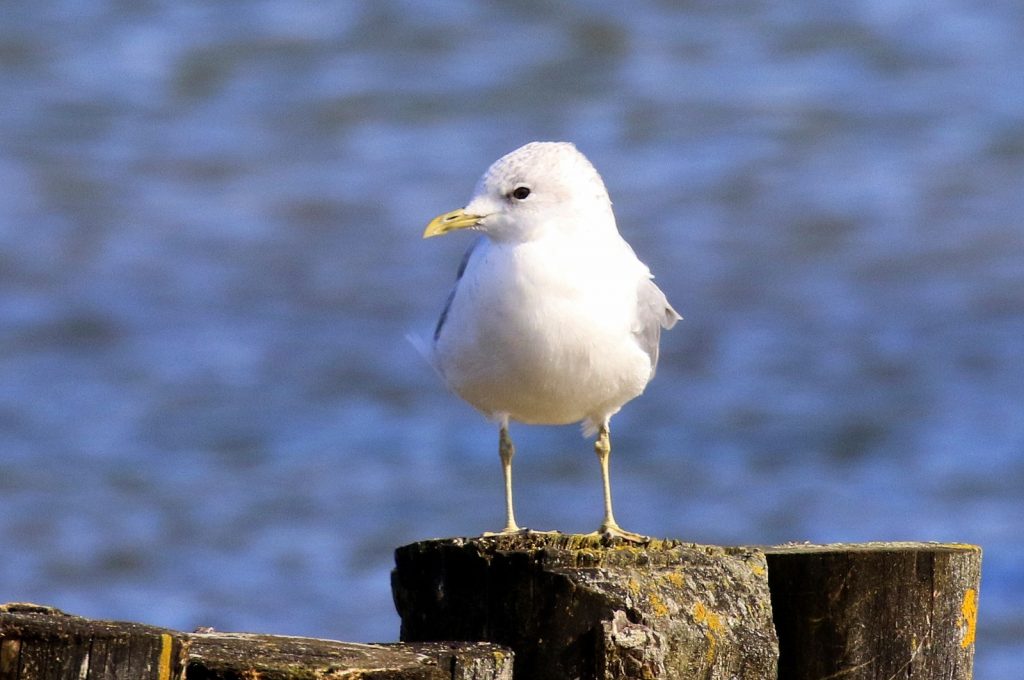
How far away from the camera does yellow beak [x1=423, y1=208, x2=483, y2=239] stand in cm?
518

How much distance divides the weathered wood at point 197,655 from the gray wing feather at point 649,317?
6.99ft

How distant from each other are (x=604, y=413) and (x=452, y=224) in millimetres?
868

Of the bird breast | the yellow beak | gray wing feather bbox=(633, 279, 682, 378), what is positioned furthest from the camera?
gray wing feather bbox=(633, 279, 682, 378)

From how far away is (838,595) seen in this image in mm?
4227

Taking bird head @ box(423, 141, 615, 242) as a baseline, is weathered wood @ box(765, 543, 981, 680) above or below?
below

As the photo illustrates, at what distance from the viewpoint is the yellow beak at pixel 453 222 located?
17.0 feet

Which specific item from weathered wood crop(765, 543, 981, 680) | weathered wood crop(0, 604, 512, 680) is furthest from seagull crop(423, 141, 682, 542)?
weathered wood crop(0, 604, 512, 680)

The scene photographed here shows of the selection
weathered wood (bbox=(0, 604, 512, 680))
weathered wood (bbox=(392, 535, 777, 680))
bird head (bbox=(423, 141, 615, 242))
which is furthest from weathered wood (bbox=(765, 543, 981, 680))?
bird head (bbox=(423, 141, 615, 242))

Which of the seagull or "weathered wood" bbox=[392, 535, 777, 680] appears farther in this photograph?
the seagull

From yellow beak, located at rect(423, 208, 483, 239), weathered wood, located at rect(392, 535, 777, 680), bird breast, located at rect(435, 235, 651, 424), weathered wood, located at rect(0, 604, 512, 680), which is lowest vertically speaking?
weathered wood, located at rect(0, 604, 512, 680)

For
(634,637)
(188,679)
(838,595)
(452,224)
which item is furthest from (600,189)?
(188,679)

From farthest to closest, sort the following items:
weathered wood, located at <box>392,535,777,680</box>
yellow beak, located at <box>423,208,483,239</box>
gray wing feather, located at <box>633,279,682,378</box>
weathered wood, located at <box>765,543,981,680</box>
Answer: gray wing feather, located at <box>633,279,682,378</box> → yellow beak, located at <box>423,208,483,239</box> → weathered wood, located at <box>765,543,981,680</box> → weathered wood, located at <box>392,535,777,680</box>

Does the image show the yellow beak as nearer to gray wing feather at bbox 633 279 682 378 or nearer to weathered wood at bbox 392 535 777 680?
gray wing feather at bbox 633 279 682 378

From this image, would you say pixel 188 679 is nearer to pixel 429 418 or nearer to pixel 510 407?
pixel 510 407
